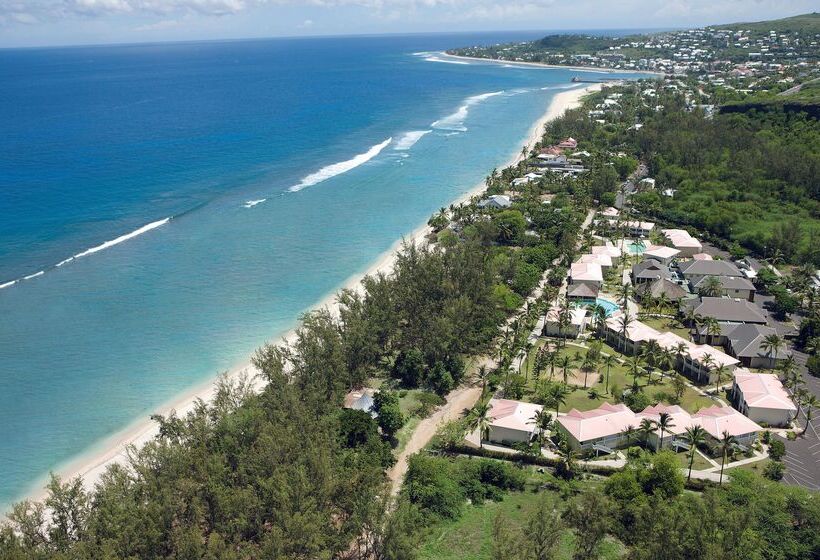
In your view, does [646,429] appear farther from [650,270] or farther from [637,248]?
[637,248]

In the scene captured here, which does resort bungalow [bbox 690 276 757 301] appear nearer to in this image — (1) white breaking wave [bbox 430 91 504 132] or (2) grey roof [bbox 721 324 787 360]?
(2) grey roof [bbox 721 324 787 360]

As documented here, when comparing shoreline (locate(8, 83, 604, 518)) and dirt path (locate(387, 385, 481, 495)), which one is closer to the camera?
dirt path (locate(387, 385, 481, 495))

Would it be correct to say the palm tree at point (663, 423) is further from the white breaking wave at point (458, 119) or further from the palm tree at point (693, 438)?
the white breaking wave at point (458, 119)

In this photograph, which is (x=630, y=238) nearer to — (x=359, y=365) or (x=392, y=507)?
(x=359, y=365)

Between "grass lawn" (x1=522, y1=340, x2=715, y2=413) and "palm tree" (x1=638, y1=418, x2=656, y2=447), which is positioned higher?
"palm tree" (x1=638, y1=418, x2=656, y2=447)

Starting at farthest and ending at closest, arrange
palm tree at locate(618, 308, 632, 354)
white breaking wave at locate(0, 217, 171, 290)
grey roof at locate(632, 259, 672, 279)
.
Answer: white breaking wave at locate(0, 217, 171, 290) → grey roof at locate(632, 259, 672, 279) → palm tree at locate(618, 308, 632, 354)

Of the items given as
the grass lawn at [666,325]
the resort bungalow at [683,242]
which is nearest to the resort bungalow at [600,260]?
the resort bungalow at [683,242]

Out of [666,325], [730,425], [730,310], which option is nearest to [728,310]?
[730,310]

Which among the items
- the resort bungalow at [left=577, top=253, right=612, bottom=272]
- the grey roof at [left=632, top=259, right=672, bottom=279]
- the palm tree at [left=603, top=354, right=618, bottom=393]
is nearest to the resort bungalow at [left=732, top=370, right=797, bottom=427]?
the palm tree at [left=603, top=354, right=618, bottom=393]
